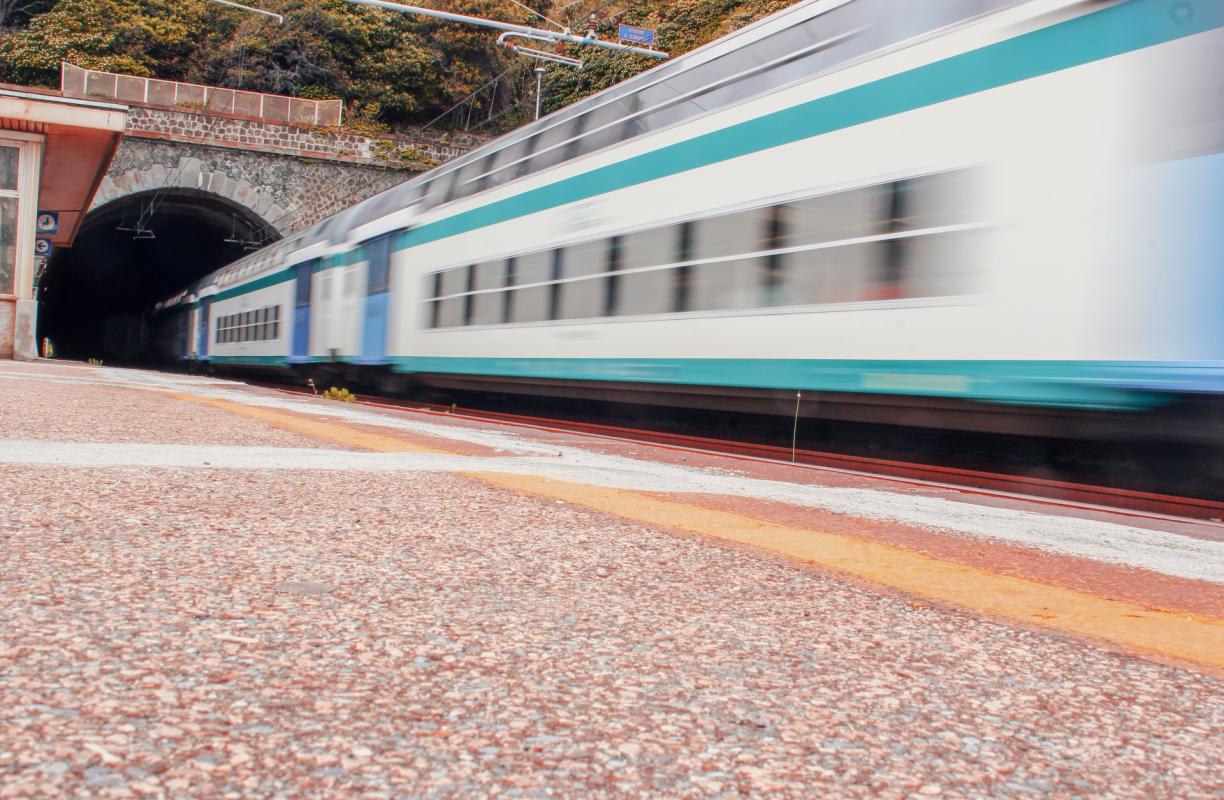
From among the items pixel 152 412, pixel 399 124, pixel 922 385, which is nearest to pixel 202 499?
pixel 152 412

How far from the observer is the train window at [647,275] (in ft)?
28.9

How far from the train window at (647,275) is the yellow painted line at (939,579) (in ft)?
17.0

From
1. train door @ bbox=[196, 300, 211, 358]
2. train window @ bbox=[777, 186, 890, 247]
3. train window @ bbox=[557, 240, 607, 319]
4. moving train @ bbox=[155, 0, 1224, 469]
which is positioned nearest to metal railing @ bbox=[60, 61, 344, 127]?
train door @ bbox=[196, 300, 211, 358]

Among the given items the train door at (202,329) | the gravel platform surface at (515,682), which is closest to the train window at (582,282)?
the gravel platform surface at (515,682)

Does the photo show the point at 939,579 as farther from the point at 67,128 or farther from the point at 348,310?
the point at 67,128

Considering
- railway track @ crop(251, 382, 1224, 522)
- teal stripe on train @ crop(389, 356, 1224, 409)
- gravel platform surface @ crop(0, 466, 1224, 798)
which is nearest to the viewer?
gravel platform surface @ crop(0, 466, 1224, 798)

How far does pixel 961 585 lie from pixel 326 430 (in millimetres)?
4110

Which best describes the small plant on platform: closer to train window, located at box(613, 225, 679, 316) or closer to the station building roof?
train window, located at box(613, 225, 679, 316)

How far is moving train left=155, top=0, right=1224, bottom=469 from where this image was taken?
5.32 meters

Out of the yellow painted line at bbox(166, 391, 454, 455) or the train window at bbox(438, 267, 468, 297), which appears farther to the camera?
the train window at bbox(438, 267, 468, 297)

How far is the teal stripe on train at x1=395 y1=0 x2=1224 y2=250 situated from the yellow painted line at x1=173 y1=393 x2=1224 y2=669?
12.9 ft

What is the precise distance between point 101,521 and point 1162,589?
263 centimetres

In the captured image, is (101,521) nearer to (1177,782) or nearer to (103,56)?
(1177,782)

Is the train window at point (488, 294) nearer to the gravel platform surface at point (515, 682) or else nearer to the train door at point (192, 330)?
the gravel platform surface at point (515, 682)
